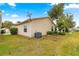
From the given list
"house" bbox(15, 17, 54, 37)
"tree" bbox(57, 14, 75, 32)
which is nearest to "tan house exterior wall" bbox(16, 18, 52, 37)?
"house" bbox(15, 17, 54, 37)

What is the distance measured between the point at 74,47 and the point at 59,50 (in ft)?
0.56

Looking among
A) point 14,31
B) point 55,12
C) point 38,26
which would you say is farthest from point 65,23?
point 14,31

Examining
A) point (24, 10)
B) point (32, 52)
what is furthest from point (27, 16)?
point (32, 52)

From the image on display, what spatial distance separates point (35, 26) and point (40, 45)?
22cm

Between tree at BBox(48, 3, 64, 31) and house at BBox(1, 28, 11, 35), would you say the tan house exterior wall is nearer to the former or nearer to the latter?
tree at BBox(48, 3, 64, 31)

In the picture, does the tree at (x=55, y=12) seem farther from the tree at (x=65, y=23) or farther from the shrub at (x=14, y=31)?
the shrub at (x=14, y=31)

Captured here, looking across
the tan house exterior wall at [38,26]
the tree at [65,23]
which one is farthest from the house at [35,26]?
the tree at [65,23]

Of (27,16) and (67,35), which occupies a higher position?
(27,16)

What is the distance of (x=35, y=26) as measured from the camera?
2143mm

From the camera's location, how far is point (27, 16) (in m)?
2.14

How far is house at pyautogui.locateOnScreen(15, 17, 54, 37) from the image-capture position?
2.14 meters

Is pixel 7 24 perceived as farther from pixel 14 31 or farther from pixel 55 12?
pixel 55 12

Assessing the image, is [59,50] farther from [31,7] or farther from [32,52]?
[31,7]

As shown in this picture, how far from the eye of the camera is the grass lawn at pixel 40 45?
2100 mm
